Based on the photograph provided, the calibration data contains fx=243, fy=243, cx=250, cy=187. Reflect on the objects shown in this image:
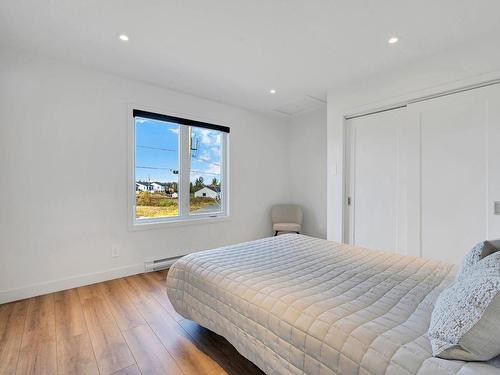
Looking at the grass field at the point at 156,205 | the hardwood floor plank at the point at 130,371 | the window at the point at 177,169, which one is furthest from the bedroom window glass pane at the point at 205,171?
the hardwood floor plank at the point at 130,371

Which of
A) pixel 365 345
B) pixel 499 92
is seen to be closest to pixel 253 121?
pixel 499 92

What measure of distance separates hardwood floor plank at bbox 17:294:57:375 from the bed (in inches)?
32.0

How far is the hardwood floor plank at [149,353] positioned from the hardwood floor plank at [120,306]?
0.36 ft

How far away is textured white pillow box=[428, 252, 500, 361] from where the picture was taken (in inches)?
30.0

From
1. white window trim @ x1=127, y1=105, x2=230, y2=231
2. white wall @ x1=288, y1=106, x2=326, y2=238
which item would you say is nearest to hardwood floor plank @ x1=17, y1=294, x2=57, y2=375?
white window trim @ x1=127, y1=105, x2=230, y2=231

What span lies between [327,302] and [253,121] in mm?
3573

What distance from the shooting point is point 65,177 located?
2.61 m

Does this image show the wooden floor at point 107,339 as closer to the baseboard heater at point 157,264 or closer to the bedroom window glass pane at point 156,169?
the baseboard heater at point 157,264

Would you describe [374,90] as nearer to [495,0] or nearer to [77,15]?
[495,0]

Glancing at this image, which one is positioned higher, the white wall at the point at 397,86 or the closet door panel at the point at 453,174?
the white wall at the point at 397,86

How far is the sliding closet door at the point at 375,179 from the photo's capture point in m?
2.84

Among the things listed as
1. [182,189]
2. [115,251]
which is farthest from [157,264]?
[182,189]

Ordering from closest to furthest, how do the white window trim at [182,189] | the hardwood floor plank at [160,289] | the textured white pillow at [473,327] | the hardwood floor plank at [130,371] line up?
1. the textured white pillow at [473,327]
2. the hardwood floor plank at [130,371]
3. the hardwood floor plank at [160,289]
4. the white window trim at [182,189]

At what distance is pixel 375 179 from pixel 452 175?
0.74 m
